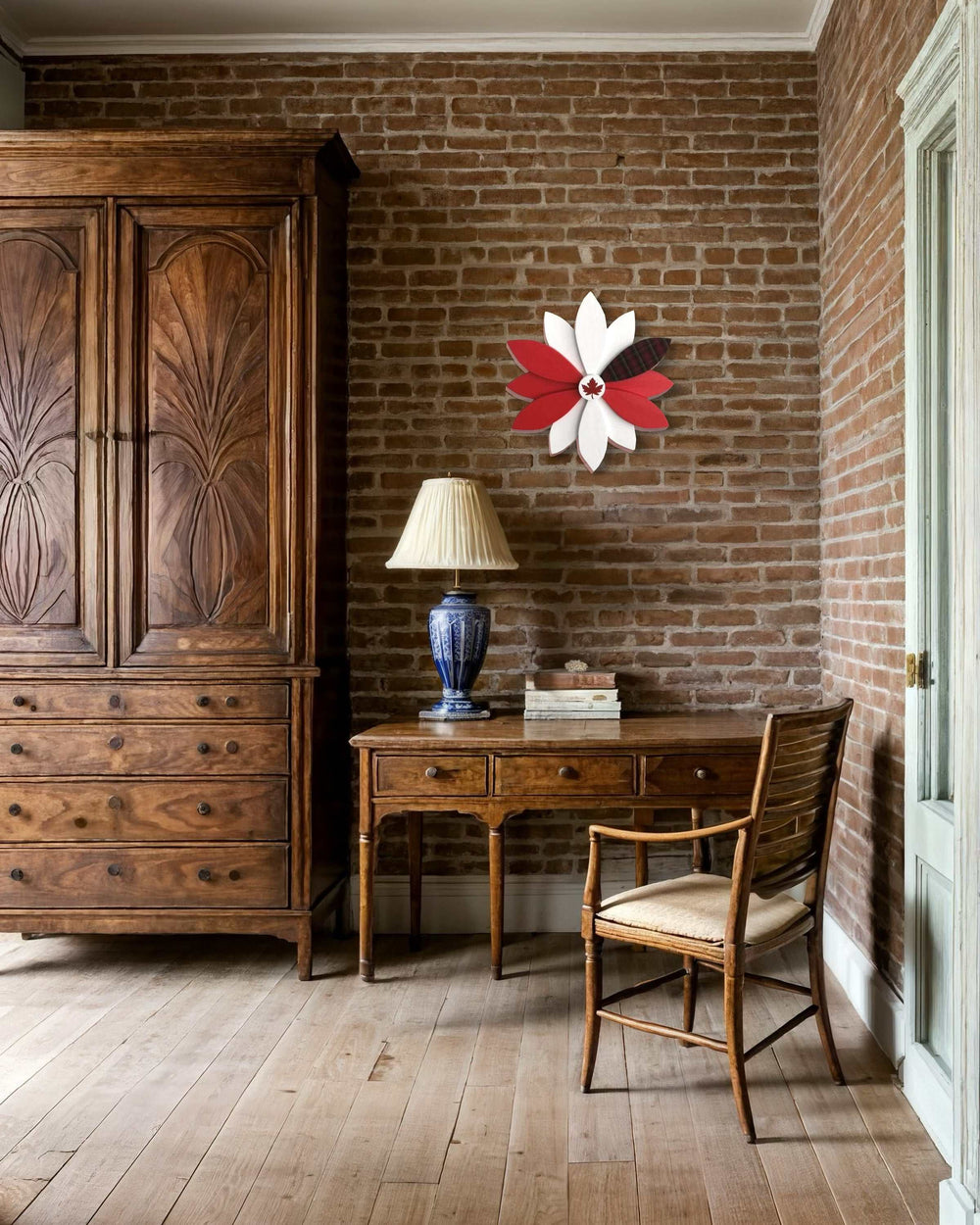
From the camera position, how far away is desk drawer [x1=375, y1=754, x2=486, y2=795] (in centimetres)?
332

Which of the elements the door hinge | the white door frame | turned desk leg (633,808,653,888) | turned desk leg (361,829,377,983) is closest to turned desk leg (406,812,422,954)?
turned desk leg (361,829,377,983)

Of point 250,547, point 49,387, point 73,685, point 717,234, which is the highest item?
point 717,234

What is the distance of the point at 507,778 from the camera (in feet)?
10.9

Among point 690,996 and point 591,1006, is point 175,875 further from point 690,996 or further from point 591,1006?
point 690,996

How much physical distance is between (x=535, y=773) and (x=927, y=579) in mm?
1251

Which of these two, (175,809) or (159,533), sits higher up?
(159,533)

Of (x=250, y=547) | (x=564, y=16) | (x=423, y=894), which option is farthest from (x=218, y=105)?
(x=423, y=894)

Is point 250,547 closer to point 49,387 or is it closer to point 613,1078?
point 49,387

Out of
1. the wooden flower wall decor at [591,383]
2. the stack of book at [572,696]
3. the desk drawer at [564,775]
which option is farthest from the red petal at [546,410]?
the desk drawer at [564,775]

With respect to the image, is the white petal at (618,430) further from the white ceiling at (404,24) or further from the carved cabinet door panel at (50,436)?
the carved cabinet door panel at (50,436)

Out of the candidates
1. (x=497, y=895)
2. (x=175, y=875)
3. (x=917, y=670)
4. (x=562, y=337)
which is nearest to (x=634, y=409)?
(x=562, y=337)

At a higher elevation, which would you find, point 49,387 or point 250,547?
point 49,387

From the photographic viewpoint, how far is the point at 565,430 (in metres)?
3.90

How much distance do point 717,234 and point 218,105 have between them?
1832mm
